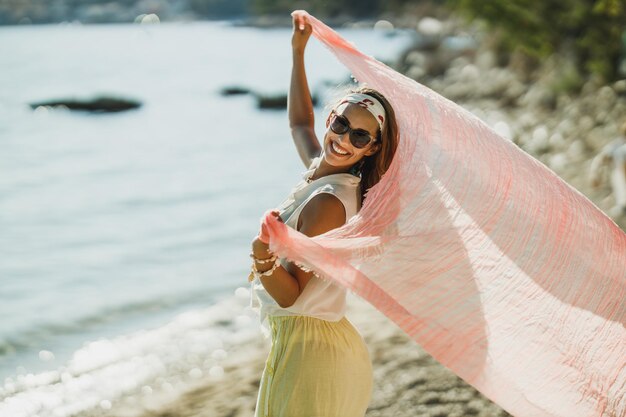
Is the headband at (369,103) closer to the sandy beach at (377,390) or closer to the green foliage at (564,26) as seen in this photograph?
the sandy beach at (377,390)

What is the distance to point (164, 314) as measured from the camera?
1127 cm

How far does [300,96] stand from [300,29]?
0.91ft

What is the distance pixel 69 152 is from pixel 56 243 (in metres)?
16.0

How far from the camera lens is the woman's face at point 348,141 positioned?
9.05 feet

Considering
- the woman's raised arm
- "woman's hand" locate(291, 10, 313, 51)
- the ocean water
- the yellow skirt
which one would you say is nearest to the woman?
the yellow skirt

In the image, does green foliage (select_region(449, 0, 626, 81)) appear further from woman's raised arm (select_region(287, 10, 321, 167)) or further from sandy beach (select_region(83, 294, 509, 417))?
woman's raised arm (select_region(287, 10, 321, 167))

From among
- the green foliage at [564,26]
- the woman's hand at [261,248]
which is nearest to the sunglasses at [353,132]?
the woman's hand at [261,248]

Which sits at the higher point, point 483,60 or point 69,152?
point 483,60

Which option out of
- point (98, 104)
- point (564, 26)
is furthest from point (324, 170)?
point (98, 104)

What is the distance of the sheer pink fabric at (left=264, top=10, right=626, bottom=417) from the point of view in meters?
2.73

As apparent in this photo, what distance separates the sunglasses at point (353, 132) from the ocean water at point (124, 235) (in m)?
4.20

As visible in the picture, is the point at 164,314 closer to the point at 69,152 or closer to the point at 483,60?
the point at 69,152

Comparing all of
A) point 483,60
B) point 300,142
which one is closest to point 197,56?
point 483,60

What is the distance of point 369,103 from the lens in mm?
2820
